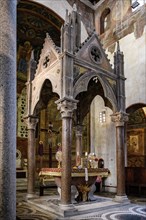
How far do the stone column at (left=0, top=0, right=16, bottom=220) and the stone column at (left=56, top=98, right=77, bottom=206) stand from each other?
500cm

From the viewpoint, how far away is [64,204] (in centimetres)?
677

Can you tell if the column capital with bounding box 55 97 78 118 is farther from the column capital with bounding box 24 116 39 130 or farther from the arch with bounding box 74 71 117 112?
the column capital with bounding box 24 116 39 130

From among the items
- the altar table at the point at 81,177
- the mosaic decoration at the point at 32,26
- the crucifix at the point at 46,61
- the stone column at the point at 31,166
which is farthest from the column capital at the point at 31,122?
the mosaic decoration at the point at 32,26

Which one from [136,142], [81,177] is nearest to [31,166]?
[81,177]

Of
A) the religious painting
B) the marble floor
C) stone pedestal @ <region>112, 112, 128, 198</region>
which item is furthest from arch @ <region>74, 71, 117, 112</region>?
the religious painting

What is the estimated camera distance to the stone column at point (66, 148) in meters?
6.84

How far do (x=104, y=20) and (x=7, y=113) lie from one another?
1333cm

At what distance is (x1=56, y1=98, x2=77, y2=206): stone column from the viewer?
684 centimetres

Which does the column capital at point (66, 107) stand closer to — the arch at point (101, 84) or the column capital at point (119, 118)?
the arch at point (101, 84)

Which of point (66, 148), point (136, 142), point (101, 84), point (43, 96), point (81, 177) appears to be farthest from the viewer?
point (136, 142)

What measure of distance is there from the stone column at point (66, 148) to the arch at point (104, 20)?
7.97 metres

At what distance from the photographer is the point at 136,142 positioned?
58.9 feet

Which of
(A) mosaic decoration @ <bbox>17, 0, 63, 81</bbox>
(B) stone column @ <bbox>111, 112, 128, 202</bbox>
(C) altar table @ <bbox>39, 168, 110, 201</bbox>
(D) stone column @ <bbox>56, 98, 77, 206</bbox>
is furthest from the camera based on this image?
(A) mosaic decoration @ <bbox>17, 0, 63, 81</bbox>

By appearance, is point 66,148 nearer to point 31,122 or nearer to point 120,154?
point 120,154
